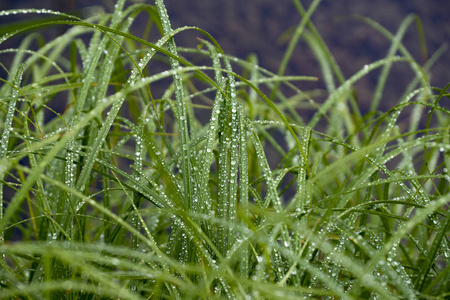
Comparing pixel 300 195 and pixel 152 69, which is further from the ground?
pixel 152 69

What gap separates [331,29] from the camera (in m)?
1.30

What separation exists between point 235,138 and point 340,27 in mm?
1067

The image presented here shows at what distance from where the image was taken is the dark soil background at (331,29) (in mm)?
1246

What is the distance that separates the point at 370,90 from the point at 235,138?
3.40 ft

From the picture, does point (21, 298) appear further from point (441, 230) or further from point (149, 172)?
point (441, 230)

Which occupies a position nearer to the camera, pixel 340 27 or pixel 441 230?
pixel 441 230

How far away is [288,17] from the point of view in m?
1.30

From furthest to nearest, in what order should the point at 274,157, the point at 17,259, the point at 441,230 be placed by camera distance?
the point at 274,157 < the point at 17,259 < the point at 441,230

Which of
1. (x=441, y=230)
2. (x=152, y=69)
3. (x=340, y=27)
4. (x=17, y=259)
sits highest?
(x=340, y=27)

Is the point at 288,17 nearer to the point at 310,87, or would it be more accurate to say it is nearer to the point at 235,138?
A: the point at 310,87

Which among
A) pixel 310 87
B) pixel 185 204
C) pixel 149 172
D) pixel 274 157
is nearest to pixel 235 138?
pixel 185 204


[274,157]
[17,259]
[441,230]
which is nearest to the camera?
[441,230]

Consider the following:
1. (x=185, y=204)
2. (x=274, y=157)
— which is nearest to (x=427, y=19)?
(x=274, y=157)

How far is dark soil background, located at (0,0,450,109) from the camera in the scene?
1246 mm
